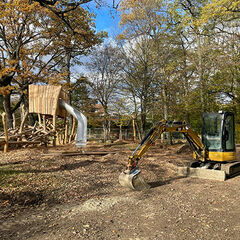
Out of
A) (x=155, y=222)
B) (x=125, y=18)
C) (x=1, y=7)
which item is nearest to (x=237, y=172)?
(x=155, y=222)

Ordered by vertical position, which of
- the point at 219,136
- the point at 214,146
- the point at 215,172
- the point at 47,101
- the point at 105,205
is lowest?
the point at 105,205

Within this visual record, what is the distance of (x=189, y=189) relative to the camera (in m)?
6.73

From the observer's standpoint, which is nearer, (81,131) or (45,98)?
(81,131)

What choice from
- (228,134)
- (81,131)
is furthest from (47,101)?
(228,134)

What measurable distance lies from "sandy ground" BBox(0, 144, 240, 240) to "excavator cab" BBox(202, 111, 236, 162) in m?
0.94

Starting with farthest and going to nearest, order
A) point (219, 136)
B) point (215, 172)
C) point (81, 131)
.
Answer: point (81, 131) → point (219, 136) → point (215, 172)

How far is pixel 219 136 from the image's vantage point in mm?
8500

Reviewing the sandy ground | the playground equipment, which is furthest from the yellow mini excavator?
the playground equipment

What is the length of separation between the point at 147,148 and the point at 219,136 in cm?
327

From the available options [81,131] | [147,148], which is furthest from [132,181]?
[81,131]

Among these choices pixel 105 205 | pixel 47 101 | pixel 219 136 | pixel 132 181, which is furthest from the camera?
pixel 47 101

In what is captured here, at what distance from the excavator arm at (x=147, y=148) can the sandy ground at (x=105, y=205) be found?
1.00 feet

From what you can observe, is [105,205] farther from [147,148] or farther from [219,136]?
[219,136]

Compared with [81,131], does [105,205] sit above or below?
below
